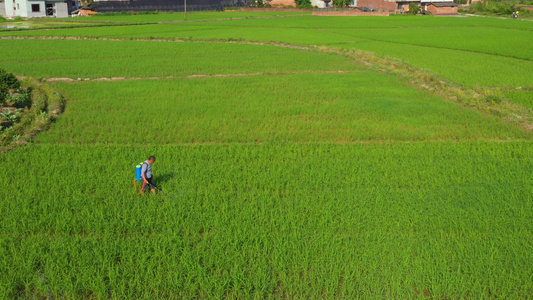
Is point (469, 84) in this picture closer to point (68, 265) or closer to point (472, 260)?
point (472, 260)

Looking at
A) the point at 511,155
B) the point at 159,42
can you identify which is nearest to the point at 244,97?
the point at 511,155

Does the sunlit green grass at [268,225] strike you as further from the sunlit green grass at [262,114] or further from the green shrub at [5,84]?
the green shrub at [5,84]

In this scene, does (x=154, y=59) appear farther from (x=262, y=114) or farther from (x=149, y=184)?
(x=149, y=184)

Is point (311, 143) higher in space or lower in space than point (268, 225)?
higher

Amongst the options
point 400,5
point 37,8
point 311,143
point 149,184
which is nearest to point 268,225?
point 149,184

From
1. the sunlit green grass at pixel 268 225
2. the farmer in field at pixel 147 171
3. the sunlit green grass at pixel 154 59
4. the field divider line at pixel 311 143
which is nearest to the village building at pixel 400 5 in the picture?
the sunlit green grass at pixel 154 59

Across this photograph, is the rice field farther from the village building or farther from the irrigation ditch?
the village building
